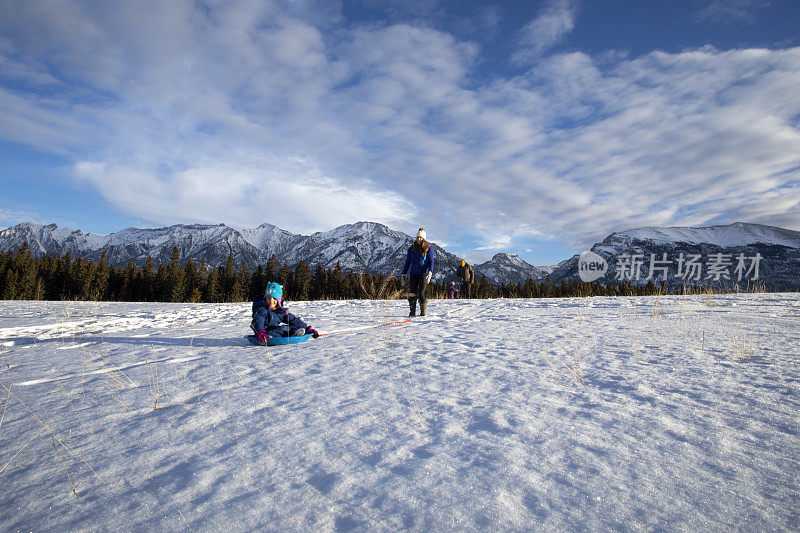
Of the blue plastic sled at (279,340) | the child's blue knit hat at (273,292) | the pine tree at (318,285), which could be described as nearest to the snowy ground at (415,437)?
the blue plastic sled at (279,340)

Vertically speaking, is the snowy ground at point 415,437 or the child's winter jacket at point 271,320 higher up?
the child's winter jacket at point 271,320

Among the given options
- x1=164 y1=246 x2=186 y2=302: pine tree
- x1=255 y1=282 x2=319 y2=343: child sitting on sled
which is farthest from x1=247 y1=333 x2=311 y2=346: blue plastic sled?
x1=164 y1=246 x2=186 y2=302: pine tree

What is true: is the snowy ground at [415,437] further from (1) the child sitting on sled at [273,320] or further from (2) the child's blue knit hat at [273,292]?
(2) the child's blue knit hat at [273,292]

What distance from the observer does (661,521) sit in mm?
1861

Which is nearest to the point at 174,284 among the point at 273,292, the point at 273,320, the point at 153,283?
the point at 153,283

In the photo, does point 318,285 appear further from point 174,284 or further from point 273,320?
point 273,320

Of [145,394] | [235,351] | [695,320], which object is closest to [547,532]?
[145,394]

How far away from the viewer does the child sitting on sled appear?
6520 millimetres

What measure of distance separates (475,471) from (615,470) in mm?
968

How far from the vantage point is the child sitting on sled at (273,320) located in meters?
6.52

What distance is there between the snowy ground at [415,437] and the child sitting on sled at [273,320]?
1008mm

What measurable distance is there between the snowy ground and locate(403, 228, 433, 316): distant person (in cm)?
403

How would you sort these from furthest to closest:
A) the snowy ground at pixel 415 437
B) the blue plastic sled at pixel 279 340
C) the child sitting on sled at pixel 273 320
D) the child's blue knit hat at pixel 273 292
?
the child's blue knit hat at pixel 273 292 < the child sitting on sled at pixel 273 320 < the blue plastic sled at pixel 279 340 < the snowy ground at pixel 415 437

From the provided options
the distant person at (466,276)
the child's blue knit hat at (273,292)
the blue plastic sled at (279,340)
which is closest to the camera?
the blue plastic sled at (279,340)
